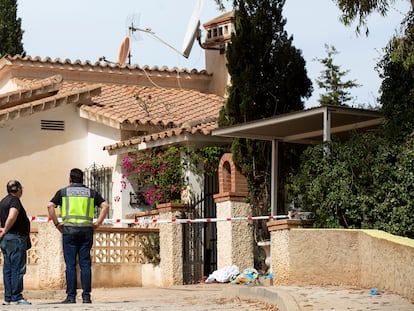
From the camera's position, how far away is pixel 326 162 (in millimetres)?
17516

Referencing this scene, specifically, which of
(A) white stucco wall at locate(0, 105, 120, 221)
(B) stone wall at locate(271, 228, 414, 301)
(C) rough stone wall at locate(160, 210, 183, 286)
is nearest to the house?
(A) white stucco wall at locate(0, 105, 120, 221)

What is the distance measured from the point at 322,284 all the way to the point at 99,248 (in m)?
6.78

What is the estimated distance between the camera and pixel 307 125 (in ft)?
63.7

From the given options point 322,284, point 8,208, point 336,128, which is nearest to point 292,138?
point 336,128

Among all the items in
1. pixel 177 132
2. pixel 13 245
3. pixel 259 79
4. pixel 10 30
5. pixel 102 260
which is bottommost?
pixel 102 260

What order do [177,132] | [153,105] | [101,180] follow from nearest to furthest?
[177,132], [101,180], [153,105]

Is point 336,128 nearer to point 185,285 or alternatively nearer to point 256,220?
point 256,220

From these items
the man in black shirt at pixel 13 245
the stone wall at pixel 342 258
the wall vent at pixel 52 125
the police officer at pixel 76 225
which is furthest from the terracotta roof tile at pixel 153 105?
the police officer at pixel 76 225

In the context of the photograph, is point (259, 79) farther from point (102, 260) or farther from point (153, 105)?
point (153, 105)

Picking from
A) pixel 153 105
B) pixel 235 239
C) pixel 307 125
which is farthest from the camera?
pixel 153 105

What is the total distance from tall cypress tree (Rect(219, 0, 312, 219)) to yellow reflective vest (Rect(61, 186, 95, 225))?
6.13 m

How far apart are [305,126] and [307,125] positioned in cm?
10

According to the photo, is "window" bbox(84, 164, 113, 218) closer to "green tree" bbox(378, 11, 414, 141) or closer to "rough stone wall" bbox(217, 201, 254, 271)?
"rough stone wall" bbox(217, 201, 254, 271)

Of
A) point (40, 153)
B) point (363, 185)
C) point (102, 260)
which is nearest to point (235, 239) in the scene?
point (102, 260)
